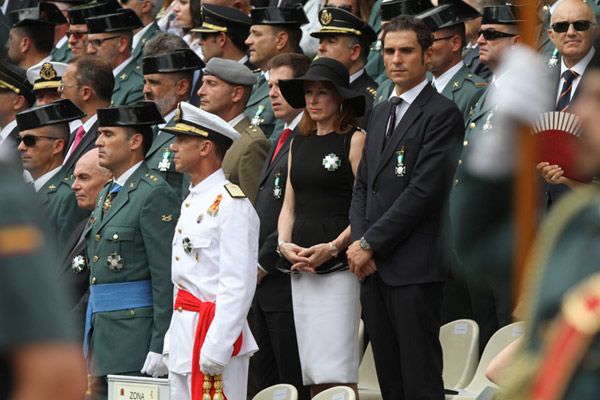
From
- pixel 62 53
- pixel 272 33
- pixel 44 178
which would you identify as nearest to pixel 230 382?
pixel 44 178

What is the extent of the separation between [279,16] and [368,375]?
3269 millimetres

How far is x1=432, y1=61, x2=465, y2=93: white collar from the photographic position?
9367 mm

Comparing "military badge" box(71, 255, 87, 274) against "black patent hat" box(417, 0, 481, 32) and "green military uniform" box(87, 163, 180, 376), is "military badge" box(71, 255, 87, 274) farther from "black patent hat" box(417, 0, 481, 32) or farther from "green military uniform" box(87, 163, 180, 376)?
"black patent hat" box(417, 0, 481, 32)

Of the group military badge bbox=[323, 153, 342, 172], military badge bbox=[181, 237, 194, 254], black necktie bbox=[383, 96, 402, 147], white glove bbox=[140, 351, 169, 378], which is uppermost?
black necktie bbox=[383, 96, 402, 147]

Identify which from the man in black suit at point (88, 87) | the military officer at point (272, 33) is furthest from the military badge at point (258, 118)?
the man in black suit at point (88, 87)

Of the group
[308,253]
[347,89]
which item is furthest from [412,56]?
[308,253]

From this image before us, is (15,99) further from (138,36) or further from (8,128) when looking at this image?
(138,36)

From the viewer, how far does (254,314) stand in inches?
358

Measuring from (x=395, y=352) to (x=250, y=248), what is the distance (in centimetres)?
102

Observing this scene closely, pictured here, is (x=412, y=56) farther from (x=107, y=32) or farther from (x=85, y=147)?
(x=107, y=32)

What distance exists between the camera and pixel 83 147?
10.9 metres

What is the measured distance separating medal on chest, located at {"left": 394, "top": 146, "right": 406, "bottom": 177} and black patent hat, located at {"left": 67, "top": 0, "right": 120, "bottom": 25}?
5.49 metres

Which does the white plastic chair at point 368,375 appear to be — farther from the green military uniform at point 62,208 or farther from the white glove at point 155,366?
the green military uniform at point 62,208

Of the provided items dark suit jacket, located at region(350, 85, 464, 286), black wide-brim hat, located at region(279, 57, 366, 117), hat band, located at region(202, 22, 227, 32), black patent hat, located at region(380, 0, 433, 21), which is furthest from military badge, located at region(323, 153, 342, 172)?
hat band, located at region(202, 22, 227, 32)
